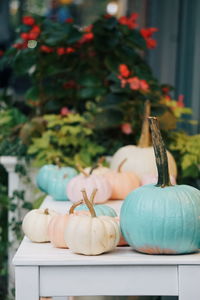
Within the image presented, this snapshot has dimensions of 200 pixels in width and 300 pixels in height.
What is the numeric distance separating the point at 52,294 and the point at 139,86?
1944mm

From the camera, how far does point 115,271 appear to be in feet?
5.71

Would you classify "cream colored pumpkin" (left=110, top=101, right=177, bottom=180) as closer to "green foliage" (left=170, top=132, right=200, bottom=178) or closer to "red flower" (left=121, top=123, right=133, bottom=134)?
"green foliage" (left=170, top=132, right=200, bottom=178)

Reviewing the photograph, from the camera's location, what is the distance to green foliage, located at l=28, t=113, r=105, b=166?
3568 mm

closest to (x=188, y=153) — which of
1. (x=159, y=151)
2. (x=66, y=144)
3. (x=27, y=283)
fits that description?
(x=66, y=144)

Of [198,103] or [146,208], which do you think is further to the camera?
[198,103]

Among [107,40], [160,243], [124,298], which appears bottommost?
[124,298]

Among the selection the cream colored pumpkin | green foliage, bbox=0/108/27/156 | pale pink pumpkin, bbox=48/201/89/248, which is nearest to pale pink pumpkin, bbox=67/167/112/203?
the cream colored pumpkin

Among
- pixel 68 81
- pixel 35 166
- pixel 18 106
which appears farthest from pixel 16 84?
pixel 35 166

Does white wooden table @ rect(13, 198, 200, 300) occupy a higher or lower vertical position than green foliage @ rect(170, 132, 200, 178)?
lower

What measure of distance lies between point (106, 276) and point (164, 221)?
218 mm

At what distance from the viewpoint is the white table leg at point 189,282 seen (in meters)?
1.73

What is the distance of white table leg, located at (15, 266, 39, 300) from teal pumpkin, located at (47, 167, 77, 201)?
1011 millimetres

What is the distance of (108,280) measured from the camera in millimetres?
1739

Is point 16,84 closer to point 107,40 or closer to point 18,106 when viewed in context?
point 18,106
